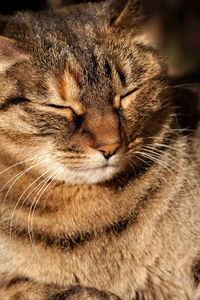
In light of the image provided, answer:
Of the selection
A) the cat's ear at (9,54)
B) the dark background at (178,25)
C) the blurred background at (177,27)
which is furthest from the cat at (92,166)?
the dark background at (178,25)

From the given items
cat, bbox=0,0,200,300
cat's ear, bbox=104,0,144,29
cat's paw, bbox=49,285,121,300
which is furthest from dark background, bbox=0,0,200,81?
cat's paw, bbox=49,285,121,300

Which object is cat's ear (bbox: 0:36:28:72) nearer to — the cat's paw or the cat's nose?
the cat's nose

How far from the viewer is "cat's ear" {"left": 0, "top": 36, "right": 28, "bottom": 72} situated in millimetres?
1235

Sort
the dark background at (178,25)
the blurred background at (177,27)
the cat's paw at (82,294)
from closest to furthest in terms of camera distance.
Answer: the cat's paw at (82,294)
the blurred background at (177,27)
the dark background at (178,25)

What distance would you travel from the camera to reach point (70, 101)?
4.04ft

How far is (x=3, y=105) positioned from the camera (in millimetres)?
1276

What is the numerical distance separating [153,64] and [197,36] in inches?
82.2

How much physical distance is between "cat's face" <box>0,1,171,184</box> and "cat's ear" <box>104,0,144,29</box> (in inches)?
1.8

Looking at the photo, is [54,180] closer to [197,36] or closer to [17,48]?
[17,48]

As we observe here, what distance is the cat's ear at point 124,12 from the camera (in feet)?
4.56

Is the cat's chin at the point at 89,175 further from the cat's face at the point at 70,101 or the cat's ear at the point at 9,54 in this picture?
the cat's ear at the point at 9,54

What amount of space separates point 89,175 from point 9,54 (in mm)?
445

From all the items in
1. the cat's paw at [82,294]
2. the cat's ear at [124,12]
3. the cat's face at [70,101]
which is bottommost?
the cat's paw at [82,294]

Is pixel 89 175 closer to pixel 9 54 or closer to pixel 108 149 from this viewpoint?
pixel 108 149
